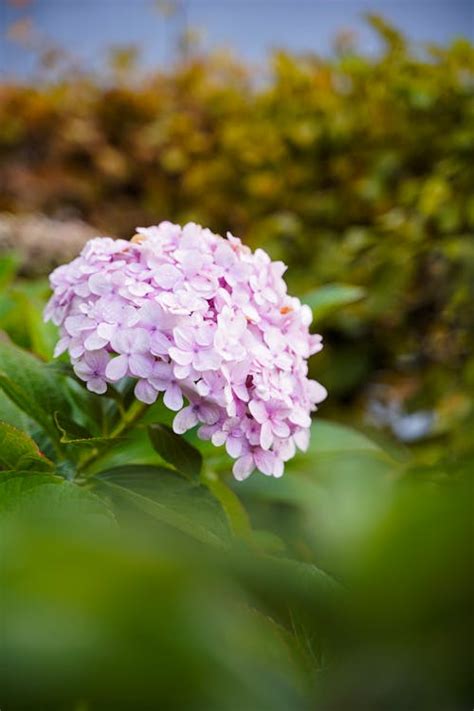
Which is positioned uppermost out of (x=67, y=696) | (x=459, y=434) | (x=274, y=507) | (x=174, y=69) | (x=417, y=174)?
(x=174, y=69)

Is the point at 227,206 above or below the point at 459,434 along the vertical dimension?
above

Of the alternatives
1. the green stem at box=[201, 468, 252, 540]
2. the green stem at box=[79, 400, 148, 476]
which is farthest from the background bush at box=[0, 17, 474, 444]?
the green stem at box=[79, 400, 148, 476]

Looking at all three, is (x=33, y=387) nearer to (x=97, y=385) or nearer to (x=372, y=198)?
(x=97, y=385)

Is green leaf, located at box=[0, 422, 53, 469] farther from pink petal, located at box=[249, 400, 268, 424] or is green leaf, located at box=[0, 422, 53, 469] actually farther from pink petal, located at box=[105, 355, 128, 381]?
pink petal, located at box=[249, 400, 268, 424]

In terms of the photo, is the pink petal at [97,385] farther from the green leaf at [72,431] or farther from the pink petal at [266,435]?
the pink petal at [266,435]

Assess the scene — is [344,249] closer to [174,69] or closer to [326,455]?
[326,455]

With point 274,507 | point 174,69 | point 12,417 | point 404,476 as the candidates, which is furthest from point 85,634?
point 174,69
